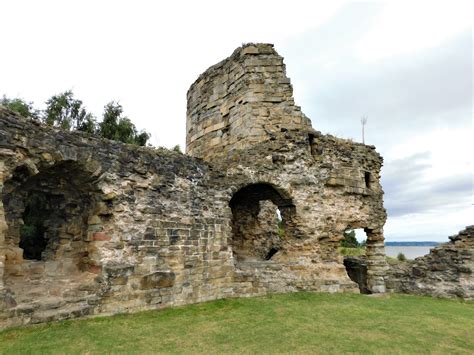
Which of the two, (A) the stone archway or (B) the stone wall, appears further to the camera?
(B) the stone wall

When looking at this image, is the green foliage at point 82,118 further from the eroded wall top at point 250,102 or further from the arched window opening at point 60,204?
the arched window opening at point 60,204

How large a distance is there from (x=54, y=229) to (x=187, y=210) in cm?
268

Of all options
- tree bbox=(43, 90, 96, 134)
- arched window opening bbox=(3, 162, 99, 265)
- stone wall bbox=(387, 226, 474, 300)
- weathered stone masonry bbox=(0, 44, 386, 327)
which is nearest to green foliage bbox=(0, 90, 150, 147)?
tree bbox=(43, 90, 96, 134)

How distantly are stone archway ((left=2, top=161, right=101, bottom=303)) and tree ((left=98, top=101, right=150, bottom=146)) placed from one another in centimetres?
1050

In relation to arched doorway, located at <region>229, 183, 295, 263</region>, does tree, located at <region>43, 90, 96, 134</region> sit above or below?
above

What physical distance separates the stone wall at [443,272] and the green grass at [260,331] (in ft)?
7.05

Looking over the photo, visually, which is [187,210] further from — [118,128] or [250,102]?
[118,128]

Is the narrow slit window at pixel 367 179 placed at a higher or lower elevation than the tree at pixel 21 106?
lower

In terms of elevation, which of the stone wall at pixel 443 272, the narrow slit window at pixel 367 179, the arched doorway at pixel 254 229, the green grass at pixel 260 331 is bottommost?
the green grass at pixel 260 331

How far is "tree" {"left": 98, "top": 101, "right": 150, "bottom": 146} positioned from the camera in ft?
57.1

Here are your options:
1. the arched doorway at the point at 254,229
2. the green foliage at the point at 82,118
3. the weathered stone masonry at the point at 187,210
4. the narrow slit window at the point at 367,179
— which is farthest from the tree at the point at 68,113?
the narrow slit window at the point at 367,179

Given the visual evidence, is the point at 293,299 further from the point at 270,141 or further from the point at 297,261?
the point at 270,141

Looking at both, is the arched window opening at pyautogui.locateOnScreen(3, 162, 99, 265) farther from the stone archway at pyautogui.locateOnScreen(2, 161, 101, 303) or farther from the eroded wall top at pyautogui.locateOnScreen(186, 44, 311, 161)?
the eroded wall top at pyautogui.locateOnScreen(186, 44, 311, 161)

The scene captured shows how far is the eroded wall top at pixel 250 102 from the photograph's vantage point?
11.6 m
